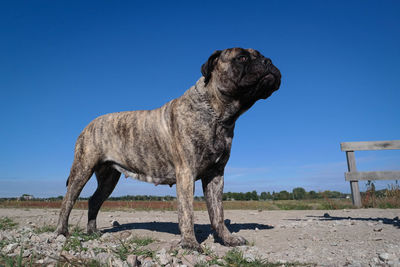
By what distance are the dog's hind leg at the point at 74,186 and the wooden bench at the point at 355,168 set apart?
25.8 feet

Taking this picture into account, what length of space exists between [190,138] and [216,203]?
3.46ft

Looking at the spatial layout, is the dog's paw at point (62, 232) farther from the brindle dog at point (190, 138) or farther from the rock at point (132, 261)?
the rock at point (132, 261)

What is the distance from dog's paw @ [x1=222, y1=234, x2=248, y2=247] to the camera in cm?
373

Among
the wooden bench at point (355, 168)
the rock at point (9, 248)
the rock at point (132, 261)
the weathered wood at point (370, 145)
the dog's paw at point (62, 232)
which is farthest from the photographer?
the weathered wood at point (370, 145)

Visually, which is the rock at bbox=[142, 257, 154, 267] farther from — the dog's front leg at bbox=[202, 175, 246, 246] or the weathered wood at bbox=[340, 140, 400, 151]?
the weathered wood at bbox=[340, 140, 400, 151]

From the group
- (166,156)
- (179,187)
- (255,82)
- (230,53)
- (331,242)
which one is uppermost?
(230,53)

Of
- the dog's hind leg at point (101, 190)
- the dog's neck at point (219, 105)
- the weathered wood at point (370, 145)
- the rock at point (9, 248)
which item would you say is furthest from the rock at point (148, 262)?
the weathered wood at point (370, 145)

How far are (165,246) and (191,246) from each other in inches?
11.7

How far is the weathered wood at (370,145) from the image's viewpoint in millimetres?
8969

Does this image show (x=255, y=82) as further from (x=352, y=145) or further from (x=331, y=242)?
(x=352, y=145)

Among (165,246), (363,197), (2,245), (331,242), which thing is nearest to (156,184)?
(165,246)

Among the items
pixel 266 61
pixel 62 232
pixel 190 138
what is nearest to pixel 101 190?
pixel 62 232

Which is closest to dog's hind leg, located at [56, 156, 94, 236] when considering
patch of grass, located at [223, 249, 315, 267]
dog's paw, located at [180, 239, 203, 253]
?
dog's paw, located at [180, 239, 203, 253]

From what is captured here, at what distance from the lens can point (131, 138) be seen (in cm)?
440
